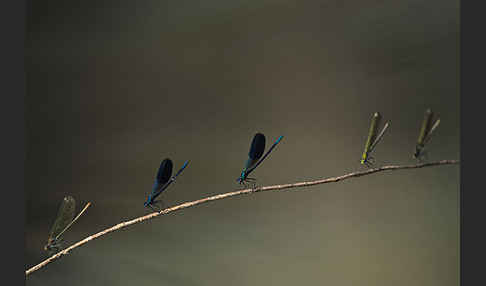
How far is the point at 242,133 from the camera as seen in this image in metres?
1.56

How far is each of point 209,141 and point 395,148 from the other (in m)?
0.69

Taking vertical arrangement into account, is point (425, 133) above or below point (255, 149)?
above

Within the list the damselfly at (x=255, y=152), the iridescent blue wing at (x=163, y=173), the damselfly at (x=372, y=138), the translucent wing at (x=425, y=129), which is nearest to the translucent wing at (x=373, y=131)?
the damselfly at (x=372, y=138)

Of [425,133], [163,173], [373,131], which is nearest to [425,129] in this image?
[425,133]

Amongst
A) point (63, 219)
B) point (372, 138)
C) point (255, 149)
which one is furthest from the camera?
point (372, 138)

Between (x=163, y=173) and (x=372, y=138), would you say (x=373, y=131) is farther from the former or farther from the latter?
(x=163, y=173)

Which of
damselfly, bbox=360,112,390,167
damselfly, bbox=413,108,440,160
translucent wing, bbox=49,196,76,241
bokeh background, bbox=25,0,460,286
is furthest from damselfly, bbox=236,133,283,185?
damselfly, bbox=413,108,440,160

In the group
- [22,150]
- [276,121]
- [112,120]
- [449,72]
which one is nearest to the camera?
[22,150]

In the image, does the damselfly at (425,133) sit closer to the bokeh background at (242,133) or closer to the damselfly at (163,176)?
the bokeh background at (242,133)

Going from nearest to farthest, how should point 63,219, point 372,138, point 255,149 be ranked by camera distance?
point 63,219 → point 255,149 → point 372,138

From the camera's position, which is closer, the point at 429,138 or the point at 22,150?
the point at 22,150

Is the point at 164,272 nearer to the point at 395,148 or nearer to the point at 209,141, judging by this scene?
the point at 209,141

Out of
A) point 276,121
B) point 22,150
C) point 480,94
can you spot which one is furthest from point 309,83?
point 22,150

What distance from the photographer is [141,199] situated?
1.48 meters
